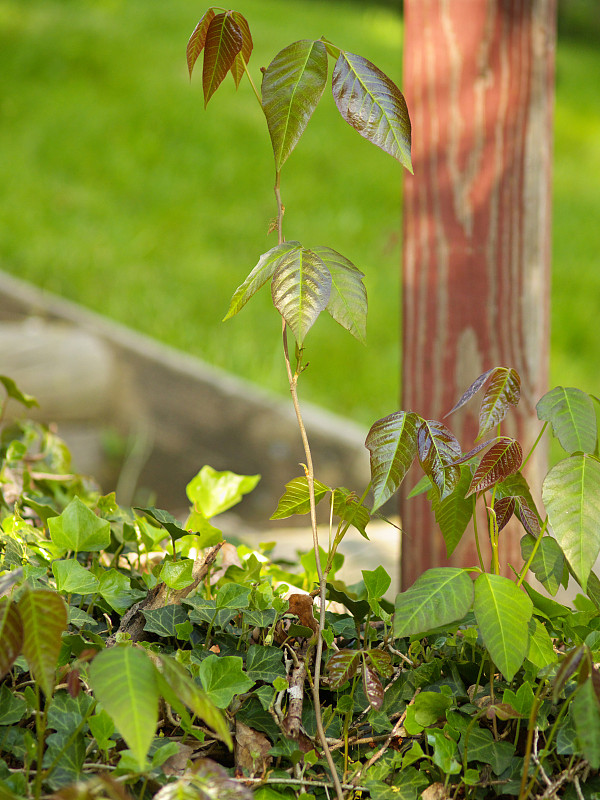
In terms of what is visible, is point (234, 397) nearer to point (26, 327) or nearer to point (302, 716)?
point (26, 327)

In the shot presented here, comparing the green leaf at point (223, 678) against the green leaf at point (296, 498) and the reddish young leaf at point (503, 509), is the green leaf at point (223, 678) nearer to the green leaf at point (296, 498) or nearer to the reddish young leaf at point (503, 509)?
the green leaf at point (296, 498)

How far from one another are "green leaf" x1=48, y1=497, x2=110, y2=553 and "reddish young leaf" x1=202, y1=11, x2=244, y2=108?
46cm

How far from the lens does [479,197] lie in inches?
57.2

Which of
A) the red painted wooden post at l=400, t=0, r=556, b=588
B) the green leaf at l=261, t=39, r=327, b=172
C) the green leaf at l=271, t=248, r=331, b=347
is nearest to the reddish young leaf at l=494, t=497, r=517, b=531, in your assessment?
the green leaf at l=271, t=248, r=331, b=347

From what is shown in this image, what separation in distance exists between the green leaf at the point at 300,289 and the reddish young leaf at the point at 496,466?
21 cm

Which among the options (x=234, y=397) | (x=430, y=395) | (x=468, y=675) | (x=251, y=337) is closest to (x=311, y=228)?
(x=251, y=337)

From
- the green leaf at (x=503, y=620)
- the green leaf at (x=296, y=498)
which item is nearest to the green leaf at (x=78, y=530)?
the green leaf at (x=296, y=498)

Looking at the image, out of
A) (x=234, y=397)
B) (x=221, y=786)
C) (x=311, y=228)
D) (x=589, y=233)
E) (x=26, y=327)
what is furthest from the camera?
(x=589, y=233)

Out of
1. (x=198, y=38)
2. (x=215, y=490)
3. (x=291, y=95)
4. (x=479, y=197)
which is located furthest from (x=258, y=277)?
(x=479, y=197)

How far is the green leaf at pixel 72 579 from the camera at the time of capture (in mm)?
817

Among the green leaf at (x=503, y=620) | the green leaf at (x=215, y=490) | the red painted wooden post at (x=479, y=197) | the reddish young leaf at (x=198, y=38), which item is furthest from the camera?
the red painted wooden post at (x=479, y=197)

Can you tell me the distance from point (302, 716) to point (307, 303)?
40 cm

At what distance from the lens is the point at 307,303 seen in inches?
27.1

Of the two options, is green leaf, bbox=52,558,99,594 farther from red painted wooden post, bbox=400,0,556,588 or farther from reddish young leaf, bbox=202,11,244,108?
red painted wooden post, bbox=400,0,556,588
